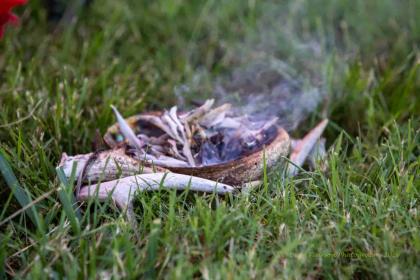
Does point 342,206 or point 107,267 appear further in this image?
point 342,206

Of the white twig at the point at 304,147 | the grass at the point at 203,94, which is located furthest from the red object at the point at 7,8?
the white twig at the point at 304,147

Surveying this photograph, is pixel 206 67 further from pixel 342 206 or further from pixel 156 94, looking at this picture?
pixel 342 206

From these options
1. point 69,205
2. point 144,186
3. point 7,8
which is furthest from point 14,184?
point 7,8

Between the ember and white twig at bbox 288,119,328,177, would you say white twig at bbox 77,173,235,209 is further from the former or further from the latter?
white twig at bbox 288,119,328,177

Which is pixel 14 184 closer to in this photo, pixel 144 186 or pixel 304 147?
pixel 144 186

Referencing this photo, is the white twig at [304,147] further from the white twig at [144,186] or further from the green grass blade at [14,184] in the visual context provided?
the green grass blade at [14,184]

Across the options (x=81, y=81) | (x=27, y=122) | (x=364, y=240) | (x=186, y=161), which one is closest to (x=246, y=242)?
(x=364, y=240)
